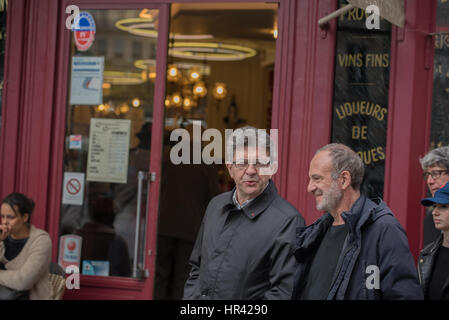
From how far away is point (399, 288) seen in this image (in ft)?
10.3

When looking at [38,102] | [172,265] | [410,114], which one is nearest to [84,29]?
[38,102]

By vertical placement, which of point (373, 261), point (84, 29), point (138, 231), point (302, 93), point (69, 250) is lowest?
point (69, 250)

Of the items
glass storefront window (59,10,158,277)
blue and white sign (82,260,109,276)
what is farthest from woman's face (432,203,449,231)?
blue and white sign (82,260,109,276)

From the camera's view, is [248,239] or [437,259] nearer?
[248,239]

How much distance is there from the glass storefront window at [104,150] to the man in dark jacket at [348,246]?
3088 millimetres

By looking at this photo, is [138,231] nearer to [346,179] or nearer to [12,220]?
[12,220]

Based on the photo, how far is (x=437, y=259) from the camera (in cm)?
389

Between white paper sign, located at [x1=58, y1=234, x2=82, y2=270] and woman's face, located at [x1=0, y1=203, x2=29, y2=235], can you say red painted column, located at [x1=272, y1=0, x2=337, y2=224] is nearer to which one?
white paper sign, located at [x1=58, y1=234, x2=82, y2=270]

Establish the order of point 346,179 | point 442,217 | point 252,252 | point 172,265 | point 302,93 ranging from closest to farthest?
point 346,179 < point 252,252 < point 442,217 < point 302,93 < point 172,265

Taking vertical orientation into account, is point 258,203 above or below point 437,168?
below

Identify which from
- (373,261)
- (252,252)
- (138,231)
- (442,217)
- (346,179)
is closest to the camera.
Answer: (373,261)

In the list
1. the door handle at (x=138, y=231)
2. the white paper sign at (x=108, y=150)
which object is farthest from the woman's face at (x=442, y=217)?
the white paper sign at (x=108, y=150)

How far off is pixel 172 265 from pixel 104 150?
144cm

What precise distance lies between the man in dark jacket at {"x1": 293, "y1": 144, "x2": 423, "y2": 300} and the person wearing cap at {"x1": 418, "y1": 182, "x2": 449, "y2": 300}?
0.60 m
